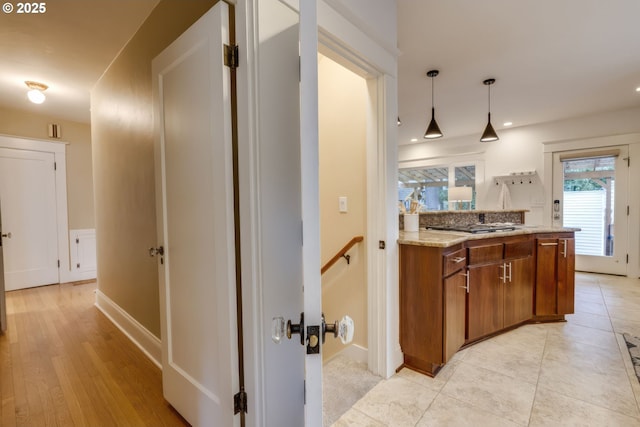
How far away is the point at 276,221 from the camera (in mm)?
1191

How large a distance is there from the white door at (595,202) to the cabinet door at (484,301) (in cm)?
385

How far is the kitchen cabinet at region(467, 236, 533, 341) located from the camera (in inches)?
89.4

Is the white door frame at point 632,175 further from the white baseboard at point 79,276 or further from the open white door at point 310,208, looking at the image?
the white baseboard at point 79,276

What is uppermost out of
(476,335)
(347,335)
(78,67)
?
(78,67)

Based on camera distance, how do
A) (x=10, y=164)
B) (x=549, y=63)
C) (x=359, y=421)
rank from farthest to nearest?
1. (x=10, y=164)
2. (x=549, y=63)
3. (x=359, y=421)

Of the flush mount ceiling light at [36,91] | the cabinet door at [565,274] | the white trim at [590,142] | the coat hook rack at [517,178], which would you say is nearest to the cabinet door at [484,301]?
the cabinet door at [565,274]

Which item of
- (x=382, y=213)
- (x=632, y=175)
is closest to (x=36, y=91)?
(x=382, y=213)

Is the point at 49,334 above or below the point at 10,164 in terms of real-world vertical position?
below

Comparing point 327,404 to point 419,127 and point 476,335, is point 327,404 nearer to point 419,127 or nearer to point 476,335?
point 476,335

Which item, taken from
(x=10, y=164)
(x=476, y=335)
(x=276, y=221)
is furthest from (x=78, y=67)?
(x=476, y=335)

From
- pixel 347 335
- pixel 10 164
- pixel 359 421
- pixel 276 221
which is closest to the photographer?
pixel 347 335

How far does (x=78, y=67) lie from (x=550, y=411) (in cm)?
461

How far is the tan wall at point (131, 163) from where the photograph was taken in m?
2.01

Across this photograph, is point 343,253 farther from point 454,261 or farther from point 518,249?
point 518,249
